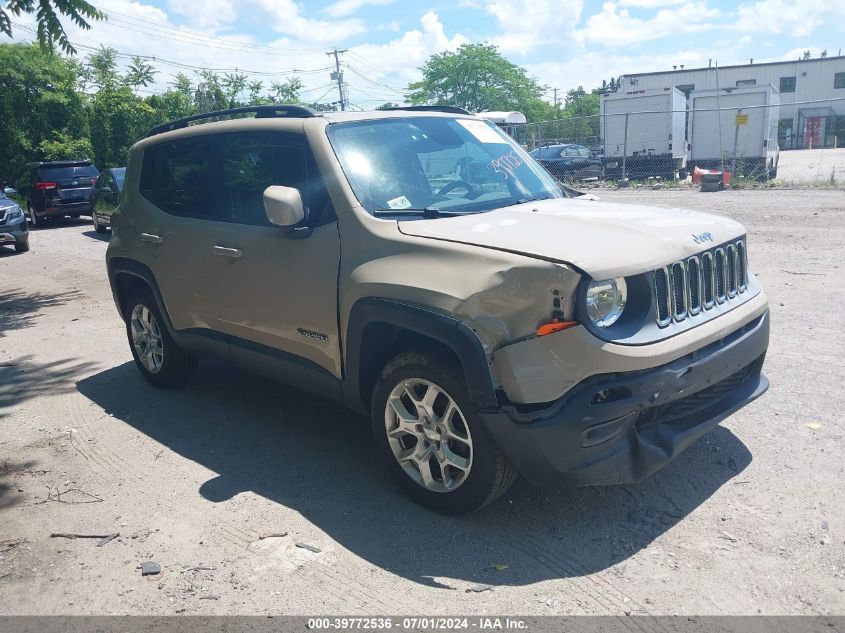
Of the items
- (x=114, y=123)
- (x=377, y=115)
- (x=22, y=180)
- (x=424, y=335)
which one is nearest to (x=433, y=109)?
(x=377, y=115)

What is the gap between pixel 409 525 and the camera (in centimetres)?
370

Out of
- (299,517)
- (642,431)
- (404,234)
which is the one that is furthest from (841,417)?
(299,517)

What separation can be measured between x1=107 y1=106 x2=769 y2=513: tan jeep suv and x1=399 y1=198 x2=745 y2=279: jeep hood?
0.01 meters

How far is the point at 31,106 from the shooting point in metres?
26.8

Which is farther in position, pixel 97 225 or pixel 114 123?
pixel 114 123

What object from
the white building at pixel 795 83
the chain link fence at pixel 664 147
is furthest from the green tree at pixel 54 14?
the white building at pixel 795 83

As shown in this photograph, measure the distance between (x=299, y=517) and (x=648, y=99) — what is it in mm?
23476

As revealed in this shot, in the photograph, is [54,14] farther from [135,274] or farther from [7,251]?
[7,251]

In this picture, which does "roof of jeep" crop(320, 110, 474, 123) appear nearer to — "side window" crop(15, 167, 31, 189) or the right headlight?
the right headlight

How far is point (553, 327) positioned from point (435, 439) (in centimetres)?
87

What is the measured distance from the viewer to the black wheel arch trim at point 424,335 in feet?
10.7

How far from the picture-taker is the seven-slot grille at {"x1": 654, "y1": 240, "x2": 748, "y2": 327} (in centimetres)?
343

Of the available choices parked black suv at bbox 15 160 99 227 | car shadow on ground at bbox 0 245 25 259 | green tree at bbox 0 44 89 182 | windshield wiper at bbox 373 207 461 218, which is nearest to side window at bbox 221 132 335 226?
windshield wiper at bbox 373 207 461 218

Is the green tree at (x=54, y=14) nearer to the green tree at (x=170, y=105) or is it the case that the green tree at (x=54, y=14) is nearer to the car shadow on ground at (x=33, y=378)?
the car shadow on ground at (x=33, y=378)
